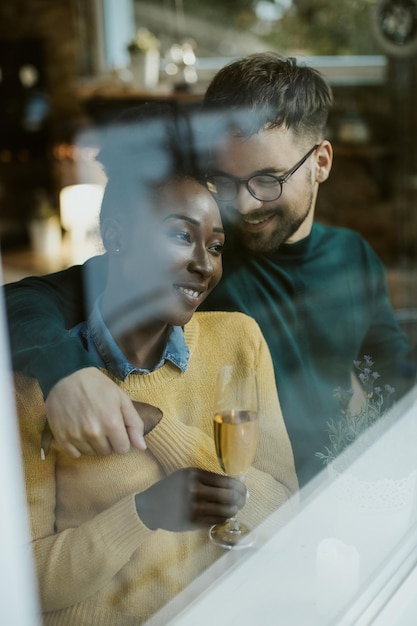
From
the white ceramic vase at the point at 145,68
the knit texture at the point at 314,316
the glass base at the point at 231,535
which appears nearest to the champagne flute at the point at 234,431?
the glass base at the point at 231,535

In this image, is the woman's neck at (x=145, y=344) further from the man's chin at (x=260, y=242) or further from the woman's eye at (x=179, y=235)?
the man's chin at (x=260, y=242)

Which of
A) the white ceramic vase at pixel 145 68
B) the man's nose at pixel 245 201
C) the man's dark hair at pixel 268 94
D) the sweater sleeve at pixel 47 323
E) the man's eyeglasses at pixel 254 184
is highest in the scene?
the white ceramic vase at pixel 145 68

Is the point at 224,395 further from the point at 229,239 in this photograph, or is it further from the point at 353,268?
the point at 353,268

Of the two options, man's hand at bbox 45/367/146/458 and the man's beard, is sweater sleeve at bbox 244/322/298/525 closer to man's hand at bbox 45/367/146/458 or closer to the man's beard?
the man's beard

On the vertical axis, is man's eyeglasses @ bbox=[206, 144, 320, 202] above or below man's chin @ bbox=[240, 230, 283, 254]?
above

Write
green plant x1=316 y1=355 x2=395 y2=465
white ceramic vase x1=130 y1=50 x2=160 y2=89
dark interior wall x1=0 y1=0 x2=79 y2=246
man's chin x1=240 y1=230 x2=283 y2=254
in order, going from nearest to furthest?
man's chin x1=240 y1=230 x2=283 y2=254 < green plant x1=316 y1=355 x2=395 y2=465 < white ceramic vase x1=130 y1=50 x2=160 y2=89 < dark interior wall x1=0 y1=0 x2=79 y2=246

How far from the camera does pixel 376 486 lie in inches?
50.2

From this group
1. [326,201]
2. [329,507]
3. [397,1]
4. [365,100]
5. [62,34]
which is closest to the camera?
[329,507]

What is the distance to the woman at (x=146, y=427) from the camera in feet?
2.74

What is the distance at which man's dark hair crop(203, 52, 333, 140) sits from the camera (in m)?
1.08

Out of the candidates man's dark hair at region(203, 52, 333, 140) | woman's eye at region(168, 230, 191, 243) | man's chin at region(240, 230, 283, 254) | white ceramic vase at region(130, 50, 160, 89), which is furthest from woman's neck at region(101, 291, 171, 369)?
white ceramic vase at region(130, 50, 160, 89)

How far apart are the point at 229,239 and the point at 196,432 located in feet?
0.89

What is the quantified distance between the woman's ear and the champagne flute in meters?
0.23

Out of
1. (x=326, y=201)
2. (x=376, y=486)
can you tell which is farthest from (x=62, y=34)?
(x=376, y=486)
